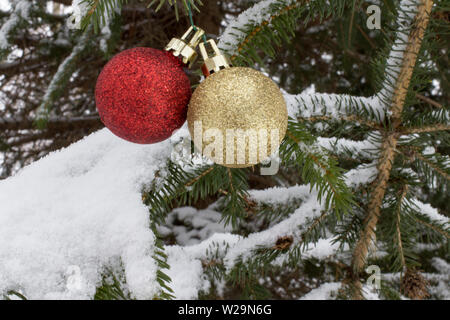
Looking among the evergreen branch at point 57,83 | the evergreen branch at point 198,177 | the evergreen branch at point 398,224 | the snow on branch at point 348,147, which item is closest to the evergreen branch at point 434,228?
the evergreen branch at point 398,224

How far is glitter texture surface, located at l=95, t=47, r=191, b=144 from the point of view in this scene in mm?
544

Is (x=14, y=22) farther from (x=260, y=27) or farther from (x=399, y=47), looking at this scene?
(x=399, y=47)

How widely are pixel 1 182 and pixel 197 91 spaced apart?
54 centimetres

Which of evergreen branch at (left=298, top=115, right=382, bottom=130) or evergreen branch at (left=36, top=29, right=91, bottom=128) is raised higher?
evergreen branch at (left=298, top=115, right=382, bottom=130)

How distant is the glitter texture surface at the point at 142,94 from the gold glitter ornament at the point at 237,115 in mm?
38

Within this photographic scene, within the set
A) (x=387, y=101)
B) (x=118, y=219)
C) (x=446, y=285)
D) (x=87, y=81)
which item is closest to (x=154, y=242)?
(x=118, y=219)

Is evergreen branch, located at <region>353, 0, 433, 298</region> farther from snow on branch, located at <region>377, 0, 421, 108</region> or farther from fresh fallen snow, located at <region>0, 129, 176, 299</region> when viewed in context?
A: fresh fallen snow, located at <region>0, 129, 176, 299</region>

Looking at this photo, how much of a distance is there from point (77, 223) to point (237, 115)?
0.36m

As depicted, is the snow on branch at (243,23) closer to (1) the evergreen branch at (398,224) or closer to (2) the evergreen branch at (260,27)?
(2) the evergreen branch at (260,27)

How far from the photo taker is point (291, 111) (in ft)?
2.79

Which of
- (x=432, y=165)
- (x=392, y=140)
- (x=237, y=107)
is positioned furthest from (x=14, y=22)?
(x=432, y=165)

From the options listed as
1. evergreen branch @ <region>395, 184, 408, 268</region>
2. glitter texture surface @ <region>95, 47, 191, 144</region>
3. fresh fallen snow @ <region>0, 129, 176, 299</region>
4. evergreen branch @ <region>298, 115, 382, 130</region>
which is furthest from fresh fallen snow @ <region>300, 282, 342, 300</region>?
glitter texture surface @ <region>95, 47, 191, 144</region>
